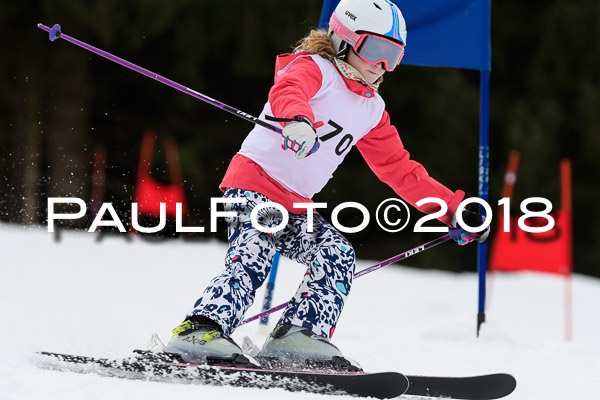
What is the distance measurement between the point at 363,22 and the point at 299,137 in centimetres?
69

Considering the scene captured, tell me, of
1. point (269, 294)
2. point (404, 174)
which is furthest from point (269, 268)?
point (269, 294)

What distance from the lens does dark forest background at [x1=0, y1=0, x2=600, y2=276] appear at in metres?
11.7

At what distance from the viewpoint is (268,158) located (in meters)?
2.83

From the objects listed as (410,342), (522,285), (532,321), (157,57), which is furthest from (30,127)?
(410,342)

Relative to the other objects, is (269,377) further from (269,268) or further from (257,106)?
(257,106)

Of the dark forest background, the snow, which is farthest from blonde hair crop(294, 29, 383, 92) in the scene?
the dark forest background

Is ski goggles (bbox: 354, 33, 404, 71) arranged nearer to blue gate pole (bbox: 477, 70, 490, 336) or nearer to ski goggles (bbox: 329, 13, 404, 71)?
ski goggles (bbox: 329, 13, 404, 71)

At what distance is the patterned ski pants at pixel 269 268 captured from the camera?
254cm

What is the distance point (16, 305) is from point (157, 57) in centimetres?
897

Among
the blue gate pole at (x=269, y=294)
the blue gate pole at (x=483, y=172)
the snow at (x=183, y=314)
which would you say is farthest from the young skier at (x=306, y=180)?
the blue gate pole at (x=483, y=172)

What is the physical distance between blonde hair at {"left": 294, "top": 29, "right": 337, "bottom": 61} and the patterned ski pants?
56 centimetres

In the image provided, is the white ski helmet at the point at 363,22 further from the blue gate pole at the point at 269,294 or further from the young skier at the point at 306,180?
the blue gate pole at the point at 269,294

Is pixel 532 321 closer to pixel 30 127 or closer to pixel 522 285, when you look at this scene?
pixel 522 285

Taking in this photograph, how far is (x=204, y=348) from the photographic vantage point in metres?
2.40
